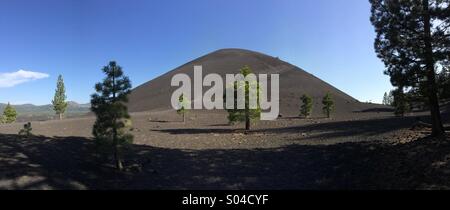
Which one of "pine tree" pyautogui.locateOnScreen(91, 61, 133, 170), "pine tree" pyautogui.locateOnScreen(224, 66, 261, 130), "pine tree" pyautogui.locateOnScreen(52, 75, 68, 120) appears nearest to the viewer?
"pine tree" pyautogui.locateOnScreen(91, 61, 133, 170)

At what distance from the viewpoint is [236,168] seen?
65.6 ft

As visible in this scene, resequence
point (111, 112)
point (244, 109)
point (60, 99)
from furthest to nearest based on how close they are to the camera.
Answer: point (60, 99) < point (244, 109) < point (111, 112)

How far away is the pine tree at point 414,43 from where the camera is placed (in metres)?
20.2

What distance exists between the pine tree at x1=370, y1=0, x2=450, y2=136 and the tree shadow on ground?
10.9ft

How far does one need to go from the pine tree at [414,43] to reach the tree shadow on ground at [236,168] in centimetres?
331

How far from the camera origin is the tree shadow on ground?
579 inches

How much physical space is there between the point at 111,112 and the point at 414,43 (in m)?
17.5

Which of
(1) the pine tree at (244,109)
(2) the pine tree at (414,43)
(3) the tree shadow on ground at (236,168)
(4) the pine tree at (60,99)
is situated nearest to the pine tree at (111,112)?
(3) the tree shadow on ground at (236,168)

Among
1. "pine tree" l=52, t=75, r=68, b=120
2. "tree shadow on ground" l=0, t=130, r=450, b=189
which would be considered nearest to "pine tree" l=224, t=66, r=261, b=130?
"tree shadow on ground" l=0, t=130, r=450, b=189

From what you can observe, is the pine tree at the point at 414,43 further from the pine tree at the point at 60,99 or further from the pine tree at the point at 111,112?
the pine tree at the point at 60,99

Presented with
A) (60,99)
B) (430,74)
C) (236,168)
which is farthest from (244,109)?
(60,99)

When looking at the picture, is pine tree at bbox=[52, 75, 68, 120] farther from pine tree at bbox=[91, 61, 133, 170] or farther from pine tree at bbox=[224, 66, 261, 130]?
pine tree at bbox=[91, 61, 133, 170]

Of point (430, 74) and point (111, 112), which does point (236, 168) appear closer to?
point (111, 112)
